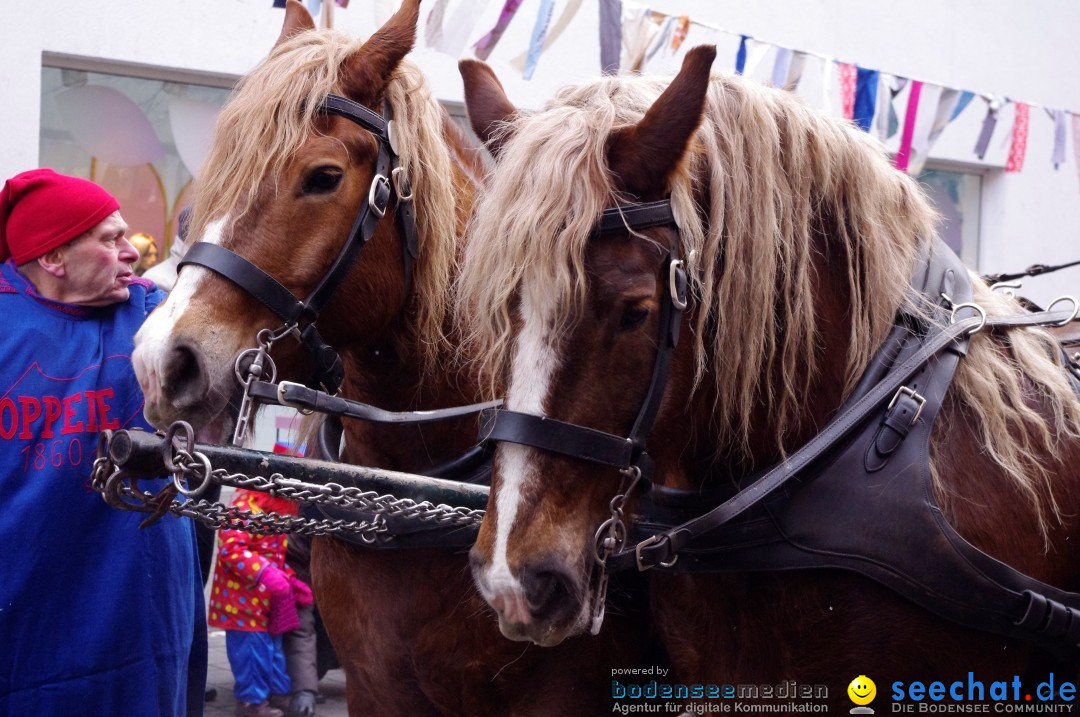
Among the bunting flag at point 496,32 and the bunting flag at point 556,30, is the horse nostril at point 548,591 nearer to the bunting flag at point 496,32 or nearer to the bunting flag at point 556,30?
the bunting flag at point 496,32

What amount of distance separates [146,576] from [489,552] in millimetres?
1259

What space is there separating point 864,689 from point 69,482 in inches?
67.9

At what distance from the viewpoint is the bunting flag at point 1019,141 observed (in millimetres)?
7496

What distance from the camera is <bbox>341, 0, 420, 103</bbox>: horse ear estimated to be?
2.32 m

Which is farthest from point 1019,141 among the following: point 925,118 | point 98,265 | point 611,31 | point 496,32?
point 98,265

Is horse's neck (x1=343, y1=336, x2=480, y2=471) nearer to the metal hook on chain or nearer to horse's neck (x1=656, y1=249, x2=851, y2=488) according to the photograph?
the metal hook on chain

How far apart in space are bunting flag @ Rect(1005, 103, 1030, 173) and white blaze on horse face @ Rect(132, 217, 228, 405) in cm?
632

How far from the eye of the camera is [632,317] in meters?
1.63

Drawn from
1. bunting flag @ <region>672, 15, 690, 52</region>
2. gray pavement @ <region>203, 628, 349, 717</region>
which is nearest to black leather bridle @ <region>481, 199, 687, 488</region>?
gray pavement @ <region>203, 628, 349, 717</region>

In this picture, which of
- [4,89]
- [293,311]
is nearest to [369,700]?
[293,311]

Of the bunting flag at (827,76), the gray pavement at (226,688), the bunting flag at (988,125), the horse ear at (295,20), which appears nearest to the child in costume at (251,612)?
the gray pavement at (226,688)

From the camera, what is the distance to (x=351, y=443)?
2.57m

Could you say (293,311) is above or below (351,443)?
above

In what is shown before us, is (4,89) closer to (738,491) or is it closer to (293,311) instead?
(293,311)
